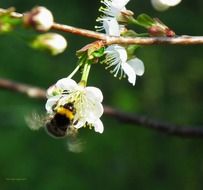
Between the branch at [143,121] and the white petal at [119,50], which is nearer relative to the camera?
the white petal at [119,50]

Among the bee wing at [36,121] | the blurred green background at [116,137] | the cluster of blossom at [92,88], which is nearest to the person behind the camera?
the cluster of blossom at [92,88]

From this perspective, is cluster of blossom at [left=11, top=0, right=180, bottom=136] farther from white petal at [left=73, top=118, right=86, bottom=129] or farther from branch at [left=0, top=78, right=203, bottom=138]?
branch at [left=0, top=78, right=203, bottom=138]

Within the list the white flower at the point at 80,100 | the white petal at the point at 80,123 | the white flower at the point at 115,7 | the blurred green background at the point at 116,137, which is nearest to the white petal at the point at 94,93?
the white flower at the point at 80,100

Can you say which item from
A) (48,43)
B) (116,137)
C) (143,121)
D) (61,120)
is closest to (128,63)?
(61,120)

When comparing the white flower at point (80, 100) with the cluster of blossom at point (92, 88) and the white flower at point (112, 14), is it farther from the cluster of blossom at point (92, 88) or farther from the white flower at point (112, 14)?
the white flower at point (112, 14)

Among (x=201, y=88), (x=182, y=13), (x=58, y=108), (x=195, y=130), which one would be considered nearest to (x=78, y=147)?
(x=58, y=108)

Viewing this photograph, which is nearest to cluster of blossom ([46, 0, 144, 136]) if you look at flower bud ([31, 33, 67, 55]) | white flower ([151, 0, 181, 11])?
white flower ([151, 0, 181, 11])

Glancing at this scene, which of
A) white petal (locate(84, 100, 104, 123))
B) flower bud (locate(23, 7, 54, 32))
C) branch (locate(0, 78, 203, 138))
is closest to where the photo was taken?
flower bud (locate(23, 7, 54, 32))

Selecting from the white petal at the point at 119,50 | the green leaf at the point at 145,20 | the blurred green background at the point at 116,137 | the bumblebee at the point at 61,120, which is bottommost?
the blurred green background at the point at 116,137
